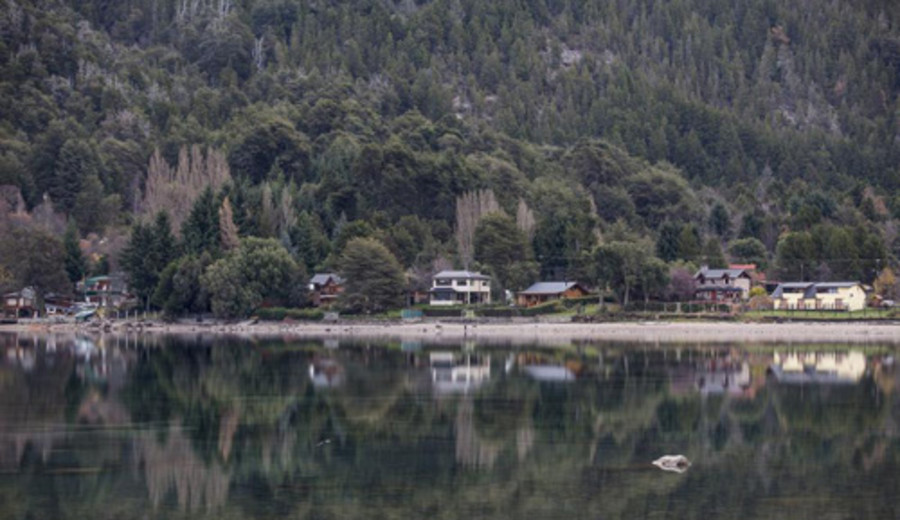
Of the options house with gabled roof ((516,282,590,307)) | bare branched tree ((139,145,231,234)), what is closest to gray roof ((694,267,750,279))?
house with gabled roof ((516,282,590,307))

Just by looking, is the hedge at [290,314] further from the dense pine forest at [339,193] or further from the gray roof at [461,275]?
the gray roof at [461,275]

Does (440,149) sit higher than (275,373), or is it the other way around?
(440,149)

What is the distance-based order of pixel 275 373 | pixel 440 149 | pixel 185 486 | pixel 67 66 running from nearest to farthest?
1. pixel 185 486
2. pixel 275 373
3. pixel 440 149
4. pixel 67 66

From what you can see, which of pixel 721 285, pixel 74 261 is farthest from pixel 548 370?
pixel 74 261

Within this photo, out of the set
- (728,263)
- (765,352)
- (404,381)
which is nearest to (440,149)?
(728,263)

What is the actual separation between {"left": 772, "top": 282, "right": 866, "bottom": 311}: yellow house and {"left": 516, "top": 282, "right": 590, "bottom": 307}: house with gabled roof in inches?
585

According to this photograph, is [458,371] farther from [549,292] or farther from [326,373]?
[549,292]

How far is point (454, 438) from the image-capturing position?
117 feet

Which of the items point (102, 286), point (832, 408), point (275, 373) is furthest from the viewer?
point (102, 286)

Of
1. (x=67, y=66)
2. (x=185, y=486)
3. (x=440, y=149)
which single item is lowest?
(x=185, y=486)

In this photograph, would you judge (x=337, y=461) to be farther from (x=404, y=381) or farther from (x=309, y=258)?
(x=309, y=258)

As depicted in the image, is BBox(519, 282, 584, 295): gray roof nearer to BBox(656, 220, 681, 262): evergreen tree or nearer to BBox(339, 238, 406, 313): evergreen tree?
BBox(339, 238, 406, 313): evergreen tree

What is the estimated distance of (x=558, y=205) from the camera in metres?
140

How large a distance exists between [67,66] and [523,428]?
15949cm
